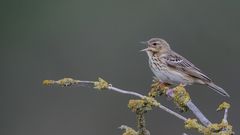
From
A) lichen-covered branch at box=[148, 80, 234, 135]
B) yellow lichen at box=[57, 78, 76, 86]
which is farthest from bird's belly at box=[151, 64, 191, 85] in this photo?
yellow lichen at box=[57, 78, 76, 86]

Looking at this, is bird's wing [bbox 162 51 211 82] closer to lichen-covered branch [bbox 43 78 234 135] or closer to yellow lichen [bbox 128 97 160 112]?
lichen-covered branch [bbox 43 78 234 135]

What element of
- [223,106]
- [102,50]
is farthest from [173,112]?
[102,50]

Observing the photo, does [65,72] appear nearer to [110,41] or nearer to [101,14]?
[110,41]

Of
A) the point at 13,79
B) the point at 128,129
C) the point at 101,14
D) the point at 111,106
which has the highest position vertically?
the point at 101,14

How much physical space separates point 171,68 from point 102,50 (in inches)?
546

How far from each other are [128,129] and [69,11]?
21.9 m

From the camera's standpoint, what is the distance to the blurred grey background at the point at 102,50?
71.4ft

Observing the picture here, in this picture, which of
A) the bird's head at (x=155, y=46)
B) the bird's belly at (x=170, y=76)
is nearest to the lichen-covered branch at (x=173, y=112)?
the bird's belly at (x=170, y=76)

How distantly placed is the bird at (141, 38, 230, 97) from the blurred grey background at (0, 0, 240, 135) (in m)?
6.65

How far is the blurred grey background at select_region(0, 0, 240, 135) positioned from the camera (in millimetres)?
21750

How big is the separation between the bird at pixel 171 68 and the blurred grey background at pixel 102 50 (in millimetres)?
6654

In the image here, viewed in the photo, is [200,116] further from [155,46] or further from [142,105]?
[155,46]

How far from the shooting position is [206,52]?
24609 mm

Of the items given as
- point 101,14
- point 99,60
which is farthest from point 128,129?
point 101,14
